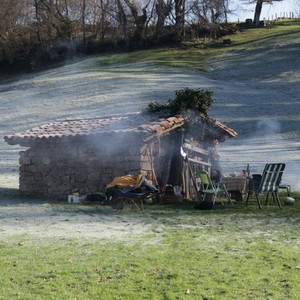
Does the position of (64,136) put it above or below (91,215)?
above

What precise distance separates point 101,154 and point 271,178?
14.2ft

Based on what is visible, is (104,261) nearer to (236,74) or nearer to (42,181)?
(42,181)

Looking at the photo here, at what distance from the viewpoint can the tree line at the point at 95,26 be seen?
213ft

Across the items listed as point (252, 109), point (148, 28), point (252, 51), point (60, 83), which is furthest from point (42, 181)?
point (148, 28)

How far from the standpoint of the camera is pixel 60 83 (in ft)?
154

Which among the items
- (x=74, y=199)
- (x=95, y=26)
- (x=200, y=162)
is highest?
(x=95, y=26)

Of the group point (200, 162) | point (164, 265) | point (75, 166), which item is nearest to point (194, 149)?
point (200, 162)

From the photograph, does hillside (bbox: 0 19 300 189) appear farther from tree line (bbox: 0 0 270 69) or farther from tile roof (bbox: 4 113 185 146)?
tree line (bbox: 0 0 270 69)

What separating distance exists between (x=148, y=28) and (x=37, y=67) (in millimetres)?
12287

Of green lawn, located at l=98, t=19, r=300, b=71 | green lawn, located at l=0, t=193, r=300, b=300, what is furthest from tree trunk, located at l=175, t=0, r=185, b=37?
green lawn, located at l=0, t=193, r=300, b=300

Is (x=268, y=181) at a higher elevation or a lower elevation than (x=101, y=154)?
lower

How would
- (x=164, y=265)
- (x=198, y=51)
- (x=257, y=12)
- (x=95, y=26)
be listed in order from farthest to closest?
1. (x=257, y=12)
2. (x=95, y=26)
3. (x=198, y=51)
4. (x=164, y=265)

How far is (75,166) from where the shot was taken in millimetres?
16562

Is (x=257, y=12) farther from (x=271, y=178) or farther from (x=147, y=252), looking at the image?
(x=147, y=252)
